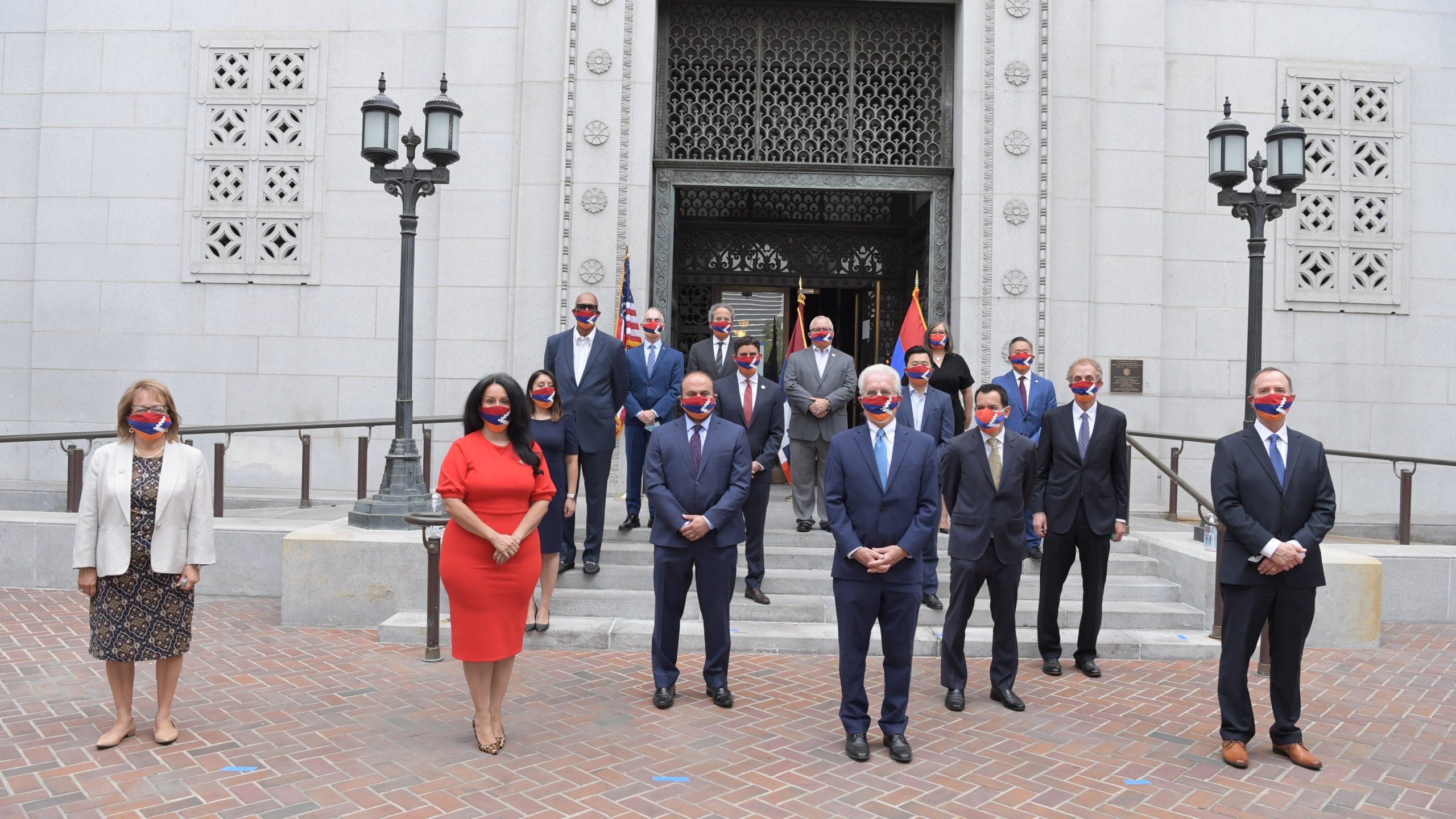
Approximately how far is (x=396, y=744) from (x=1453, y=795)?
5.33 metres

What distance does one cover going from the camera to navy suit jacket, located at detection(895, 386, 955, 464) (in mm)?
7691

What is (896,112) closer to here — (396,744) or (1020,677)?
(1020,677)

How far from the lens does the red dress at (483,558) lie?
511cm

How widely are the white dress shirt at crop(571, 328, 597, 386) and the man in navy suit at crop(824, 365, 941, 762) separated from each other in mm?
3055

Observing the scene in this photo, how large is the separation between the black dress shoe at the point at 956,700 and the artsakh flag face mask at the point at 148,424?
4795 millimetres

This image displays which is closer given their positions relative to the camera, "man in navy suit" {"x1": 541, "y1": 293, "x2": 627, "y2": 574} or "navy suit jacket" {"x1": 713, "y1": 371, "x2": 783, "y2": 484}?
"navy suit jacket" {"x1": 713, "y1": 371, "x2": 783, "y2": 484}

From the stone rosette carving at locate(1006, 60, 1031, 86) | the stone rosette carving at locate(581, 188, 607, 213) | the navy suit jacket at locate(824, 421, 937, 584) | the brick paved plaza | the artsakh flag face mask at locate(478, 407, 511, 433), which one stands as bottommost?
the brick paved plaza

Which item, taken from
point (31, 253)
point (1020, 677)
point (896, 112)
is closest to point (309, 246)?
point (31, 253)

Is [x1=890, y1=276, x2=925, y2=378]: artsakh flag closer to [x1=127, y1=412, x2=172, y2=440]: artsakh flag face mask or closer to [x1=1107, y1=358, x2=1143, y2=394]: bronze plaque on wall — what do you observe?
[x1=1107, y1=358, x2=1143, y2=394]: bronze plaque on wall

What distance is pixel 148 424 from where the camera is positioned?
516cm

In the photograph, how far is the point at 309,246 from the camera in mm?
11992

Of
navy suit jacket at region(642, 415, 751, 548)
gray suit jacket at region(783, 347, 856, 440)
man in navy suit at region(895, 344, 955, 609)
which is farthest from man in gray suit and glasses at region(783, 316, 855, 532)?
navy suit jacket at region(642, 415, 751, 548)

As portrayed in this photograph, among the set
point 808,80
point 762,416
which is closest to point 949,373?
point 762,416

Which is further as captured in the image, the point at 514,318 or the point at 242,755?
the point at 514,318
